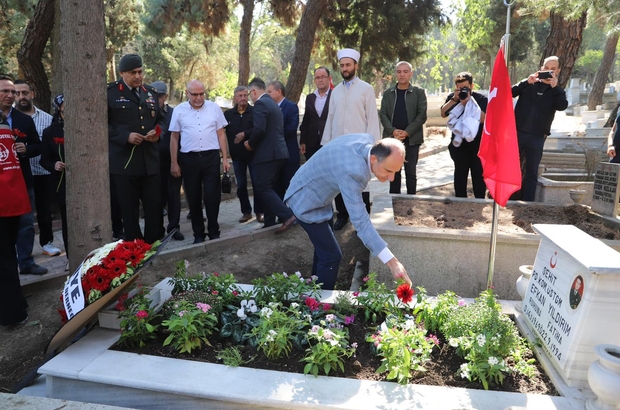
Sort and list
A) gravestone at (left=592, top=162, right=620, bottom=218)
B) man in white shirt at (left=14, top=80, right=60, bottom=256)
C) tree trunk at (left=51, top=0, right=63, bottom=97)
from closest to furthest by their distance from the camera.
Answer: gravestone at (left=592, top=162, right=620, bottom=218)
man in white shirt at (left=14, top=80, right=60, bottom=256)
tree trunk at (left=51, top=0, right=63, bottom=97)

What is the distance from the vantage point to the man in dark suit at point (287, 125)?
6.41 metres

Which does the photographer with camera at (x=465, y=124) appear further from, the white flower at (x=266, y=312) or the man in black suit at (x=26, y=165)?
the man in black suit at (x=26, y=165)

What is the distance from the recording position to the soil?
2.61 m

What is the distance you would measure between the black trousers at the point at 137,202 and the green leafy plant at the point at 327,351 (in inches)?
108

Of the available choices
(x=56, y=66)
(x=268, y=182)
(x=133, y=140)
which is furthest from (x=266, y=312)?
(x=56, y=66)

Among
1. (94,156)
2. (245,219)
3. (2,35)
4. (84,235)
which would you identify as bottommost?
(245,219)

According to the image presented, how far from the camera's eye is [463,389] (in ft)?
8.21

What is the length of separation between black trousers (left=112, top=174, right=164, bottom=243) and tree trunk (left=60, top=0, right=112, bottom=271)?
1141mm

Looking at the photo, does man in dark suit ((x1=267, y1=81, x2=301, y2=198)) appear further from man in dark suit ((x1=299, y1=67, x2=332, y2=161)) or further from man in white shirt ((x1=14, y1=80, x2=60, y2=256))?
man in white shirt ((x1=14, y1=80, x2=60, y2=256))

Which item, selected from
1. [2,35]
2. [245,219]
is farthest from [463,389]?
[2,35]

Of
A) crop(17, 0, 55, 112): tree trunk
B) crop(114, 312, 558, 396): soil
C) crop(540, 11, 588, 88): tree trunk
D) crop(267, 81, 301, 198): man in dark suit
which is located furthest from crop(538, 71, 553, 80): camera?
crop(17, 0, 55, 112): tree trunk

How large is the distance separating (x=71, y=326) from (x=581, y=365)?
111 inches

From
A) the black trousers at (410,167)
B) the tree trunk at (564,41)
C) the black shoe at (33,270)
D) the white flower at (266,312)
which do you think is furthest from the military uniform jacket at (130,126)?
the tree trunk at (564,41)

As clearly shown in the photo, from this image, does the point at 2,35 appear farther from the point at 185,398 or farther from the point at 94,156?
the point at 185,398
